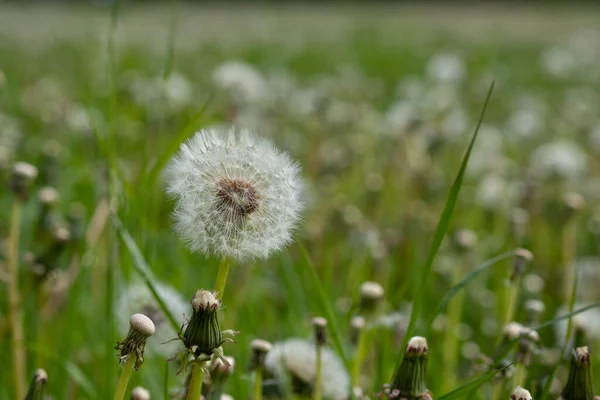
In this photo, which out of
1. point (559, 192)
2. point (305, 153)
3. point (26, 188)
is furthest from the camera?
point (305, 153)

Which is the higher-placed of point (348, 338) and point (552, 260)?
point (552, 260)

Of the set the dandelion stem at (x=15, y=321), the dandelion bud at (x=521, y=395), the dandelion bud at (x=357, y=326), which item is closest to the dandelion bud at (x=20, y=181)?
the dandelion stem at (x=15, y=321)

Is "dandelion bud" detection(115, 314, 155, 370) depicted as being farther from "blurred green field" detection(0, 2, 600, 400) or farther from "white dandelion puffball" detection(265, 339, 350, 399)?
"white dandelion puffball" detection(265, 339, 350, 399)

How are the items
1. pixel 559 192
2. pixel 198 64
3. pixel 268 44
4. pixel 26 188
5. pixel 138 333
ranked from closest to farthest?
1. pixel 138 333
2. pixel 26 188
3. pixel 559 192
4. pixel 198 64
5. pixel 268 44

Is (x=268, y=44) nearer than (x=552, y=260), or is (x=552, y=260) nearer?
(x=552, y=260)

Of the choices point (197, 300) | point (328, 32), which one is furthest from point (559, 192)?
point (328, 32)

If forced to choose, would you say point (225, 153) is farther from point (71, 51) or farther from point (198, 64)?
point (71, 51)

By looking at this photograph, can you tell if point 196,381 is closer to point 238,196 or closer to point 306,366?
point 238,196

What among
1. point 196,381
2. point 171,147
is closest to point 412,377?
point 196,381
